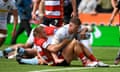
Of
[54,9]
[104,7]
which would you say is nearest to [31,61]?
[54,9]

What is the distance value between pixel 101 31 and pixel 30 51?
850 centimetres

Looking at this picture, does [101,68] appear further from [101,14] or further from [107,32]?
[101,14]

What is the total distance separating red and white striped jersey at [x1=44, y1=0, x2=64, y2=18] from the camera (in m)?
14.8

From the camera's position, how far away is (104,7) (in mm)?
26828

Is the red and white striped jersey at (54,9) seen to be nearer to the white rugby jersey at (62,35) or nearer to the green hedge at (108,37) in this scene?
the white rugby jersey at (62,35)

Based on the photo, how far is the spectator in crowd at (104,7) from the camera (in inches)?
1050

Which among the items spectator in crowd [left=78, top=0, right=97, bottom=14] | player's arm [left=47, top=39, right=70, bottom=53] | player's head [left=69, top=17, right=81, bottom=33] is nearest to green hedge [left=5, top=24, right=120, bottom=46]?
spectator in crowd [left=78, top=0, right=97, bottom=14]

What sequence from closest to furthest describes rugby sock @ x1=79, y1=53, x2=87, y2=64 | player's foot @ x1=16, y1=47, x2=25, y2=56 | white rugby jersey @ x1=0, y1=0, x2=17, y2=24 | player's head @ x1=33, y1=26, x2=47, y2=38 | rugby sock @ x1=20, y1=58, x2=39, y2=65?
rugby sock @ x1=79, y1=53, x2=87, y2=64 → rugby sock @ x1=20, y1=58, x2=39, y2=65 → player's head @ x1=33, y1=26, x2=47, y2=38 → player's foot @ x1=16, y1=47, x2=25, y2=56 → white rugby jersey @ x1=0, y1=0, x2=17, y2=24

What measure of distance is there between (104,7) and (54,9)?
12122 mm

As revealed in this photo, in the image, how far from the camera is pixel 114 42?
73.9ft

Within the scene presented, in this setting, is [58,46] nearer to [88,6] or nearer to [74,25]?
[74,25]

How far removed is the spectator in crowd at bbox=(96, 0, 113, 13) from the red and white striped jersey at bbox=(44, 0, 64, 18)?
11.6m

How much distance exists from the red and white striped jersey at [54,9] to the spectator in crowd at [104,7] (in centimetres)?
1159

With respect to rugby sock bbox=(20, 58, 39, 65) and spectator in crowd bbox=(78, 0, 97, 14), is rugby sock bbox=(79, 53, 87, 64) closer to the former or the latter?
rugby sock bbox=(20, 58, 39, 65)
